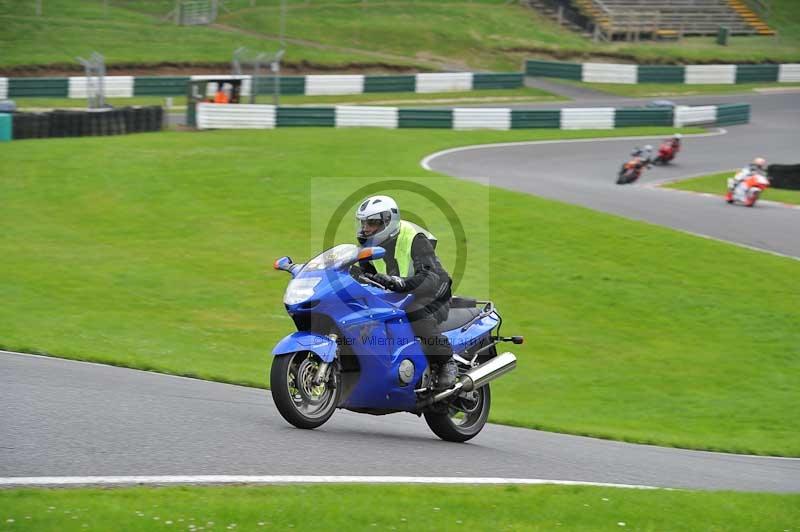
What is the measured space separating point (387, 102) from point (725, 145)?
1370 centimetres

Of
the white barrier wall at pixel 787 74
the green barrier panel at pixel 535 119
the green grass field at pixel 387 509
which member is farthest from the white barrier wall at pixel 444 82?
the green grass field at pixel 387 509

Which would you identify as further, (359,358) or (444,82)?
(444,82)

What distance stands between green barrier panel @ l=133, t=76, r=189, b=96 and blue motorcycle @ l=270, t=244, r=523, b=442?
111 ft

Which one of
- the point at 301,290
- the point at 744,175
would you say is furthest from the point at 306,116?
the point at 301,290

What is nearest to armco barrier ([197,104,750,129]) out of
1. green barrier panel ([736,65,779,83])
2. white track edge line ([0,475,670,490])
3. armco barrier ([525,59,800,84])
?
armco barrier ([525,59,800,84])

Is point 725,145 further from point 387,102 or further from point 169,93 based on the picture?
point 169,93

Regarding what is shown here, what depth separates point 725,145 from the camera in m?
34.7

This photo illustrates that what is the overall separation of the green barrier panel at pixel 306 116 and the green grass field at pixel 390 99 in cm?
650

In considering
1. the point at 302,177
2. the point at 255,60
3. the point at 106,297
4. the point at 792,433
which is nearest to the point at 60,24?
the point at 255,60

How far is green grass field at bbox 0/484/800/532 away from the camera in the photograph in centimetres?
567

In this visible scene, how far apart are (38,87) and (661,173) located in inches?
892

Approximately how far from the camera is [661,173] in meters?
29.4

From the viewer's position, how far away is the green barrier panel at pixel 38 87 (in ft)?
125

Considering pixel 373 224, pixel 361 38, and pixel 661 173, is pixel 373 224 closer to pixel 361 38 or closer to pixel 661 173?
pixel 661 173
